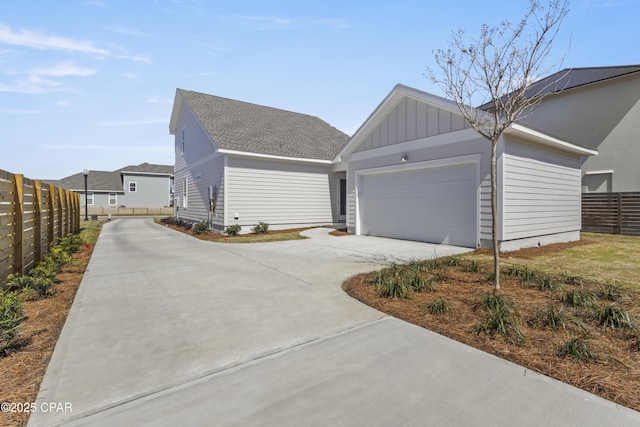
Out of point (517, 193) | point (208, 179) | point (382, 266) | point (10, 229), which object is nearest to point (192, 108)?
point (208, 179)

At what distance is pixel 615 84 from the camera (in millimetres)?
14633

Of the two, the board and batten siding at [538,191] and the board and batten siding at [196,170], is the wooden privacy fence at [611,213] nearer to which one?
the board and batten siding at [538,191]

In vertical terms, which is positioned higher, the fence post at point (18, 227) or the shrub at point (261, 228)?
the fence post at point (18, 227)

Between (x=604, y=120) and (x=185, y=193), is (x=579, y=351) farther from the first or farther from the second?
(x=185, y=193)

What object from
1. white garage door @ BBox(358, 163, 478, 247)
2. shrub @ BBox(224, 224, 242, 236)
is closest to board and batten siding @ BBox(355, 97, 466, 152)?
white garage door @ BBox(358, 163, 478, 247)

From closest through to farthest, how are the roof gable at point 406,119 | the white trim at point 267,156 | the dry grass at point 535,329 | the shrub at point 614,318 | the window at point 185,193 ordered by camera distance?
the dry grass at point 535,329
the shrub at point 614,318
the roof gable at point 406,119
the white trim at point 267,156
the window at point 185,193

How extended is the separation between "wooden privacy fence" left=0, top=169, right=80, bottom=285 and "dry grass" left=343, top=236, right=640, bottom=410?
5.45m

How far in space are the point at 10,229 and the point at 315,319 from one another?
5.18 m

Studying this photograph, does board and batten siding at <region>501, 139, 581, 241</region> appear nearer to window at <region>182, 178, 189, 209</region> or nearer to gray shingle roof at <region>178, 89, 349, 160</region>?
gray shingle roof at <region>178, 89, 349, 160</region>

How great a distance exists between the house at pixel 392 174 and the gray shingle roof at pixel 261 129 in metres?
0.08

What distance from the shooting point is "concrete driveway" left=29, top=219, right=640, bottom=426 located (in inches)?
82.6

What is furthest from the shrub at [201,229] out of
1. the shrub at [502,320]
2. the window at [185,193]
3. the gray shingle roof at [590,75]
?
the gray shingle roof at [590,75]

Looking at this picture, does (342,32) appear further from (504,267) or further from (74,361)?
(74,361)

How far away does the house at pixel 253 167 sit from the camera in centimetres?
1399
